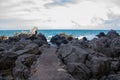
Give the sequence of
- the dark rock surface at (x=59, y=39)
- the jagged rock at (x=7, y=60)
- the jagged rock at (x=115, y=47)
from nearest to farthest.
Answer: the jagged rock at (x=7, y=60) → the jagged rock at (x=115, y=47) → the dark rock surface at (x=59, y=39)

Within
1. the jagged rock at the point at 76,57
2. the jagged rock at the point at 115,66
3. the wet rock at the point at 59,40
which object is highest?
the jagged rock at the point at 76,57

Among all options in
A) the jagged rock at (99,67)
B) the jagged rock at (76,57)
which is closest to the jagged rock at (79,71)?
the jagged rock at (99,67)

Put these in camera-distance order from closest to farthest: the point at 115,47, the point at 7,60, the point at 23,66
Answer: the point at 23,66 → the point at 7,60 → the point at 115,47

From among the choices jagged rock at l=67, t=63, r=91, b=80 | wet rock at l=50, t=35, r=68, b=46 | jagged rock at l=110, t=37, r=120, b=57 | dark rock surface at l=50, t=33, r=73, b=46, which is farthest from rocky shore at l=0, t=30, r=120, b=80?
dark rock surface at l=50, t=33, r=73, b=46

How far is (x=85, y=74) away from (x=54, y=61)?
327 cm

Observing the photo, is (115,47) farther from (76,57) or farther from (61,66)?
(61,66)

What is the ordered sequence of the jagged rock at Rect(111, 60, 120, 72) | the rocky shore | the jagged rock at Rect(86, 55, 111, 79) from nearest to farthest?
the rocky shore
the jagged rock at Rect(86, 55, 111, 79)
the jagged rock at Rect(111, 60, 120, 72)

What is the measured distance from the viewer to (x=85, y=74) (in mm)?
17750

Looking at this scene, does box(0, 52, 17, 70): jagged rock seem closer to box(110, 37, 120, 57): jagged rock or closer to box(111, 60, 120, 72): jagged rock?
box(111, 60, 120, 72): jagged rock

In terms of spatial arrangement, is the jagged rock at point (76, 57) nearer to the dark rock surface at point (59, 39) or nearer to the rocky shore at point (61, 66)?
the rocky shore at point (61, 66)

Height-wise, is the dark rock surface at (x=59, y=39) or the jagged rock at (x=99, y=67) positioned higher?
the jagged rock at (x=99, y=67)

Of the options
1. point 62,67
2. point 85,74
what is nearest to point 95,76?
point 85,74

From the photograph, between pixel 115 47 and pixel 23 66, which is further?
pixel 115 47

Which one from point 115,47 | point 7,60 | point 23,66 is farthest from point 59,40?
point 23,66
